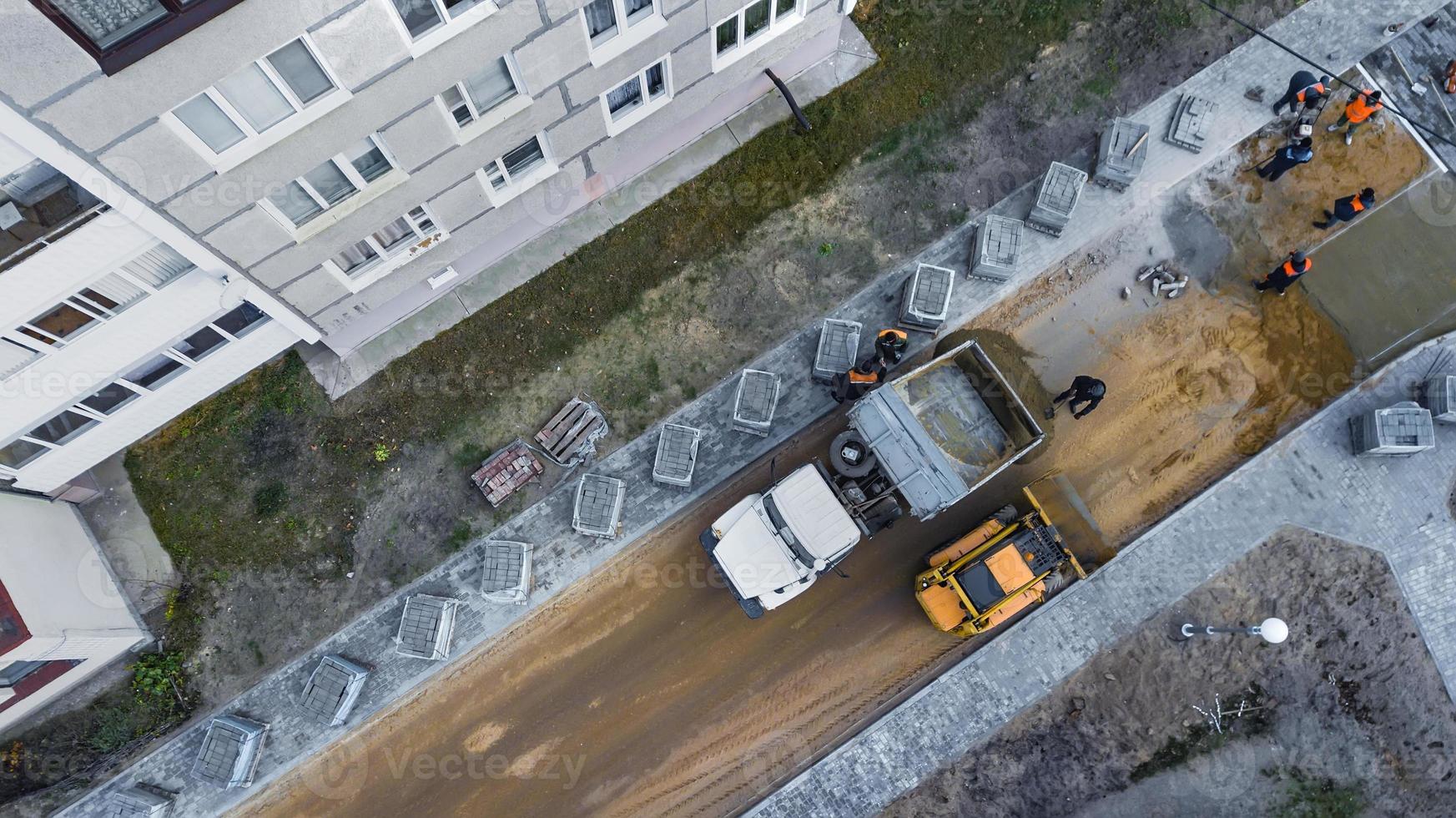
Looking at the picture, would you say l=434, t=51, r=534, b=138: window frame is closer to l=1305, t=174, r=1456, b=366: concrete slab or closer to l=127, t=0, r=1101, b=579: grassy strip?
l=127, t=0, r=1101, b=579: grassy strip

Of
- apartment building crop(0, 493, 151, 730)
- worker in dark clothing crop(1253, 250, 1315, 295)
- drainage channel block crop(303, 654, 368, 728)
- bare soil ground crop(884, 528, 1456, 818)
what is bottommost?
bare soil ground crop(884, 528, 1456, 818)

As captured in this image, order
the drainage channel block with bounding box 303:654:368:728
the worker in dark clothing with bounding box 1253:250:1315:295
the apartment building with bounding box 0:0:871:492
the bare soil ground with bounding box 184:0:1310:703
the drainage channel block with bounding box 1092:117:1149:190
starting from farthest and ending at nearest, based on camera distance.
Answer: the drainage channel block with bounding box 1092:117:1149:190 < the bare soil ground with bounding box 184:0:1310:703 < the worker in dark clothing with bounding box 1253:250:1315:295 < the drainage channel block with bounding box 303:654:368:728 < the apartment building with bounding box 0:0:871:492

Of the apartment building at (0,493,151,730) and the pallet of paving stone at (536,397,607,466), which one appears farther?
the pallet of paving stone at (536,397,607,466)

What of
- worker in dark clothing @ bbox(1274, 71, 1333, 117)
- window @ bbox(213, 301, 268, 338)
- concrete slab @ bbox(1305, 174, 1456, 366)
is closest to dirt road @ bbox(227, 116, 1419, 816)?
concrete slab @ bbox(1305, 174, 1456, 366)

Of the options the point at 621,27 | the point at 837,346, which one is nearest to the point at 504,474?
the point at 837,346

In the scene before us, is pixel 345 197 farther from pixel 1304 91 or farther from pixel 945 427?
pixel 1304 91
